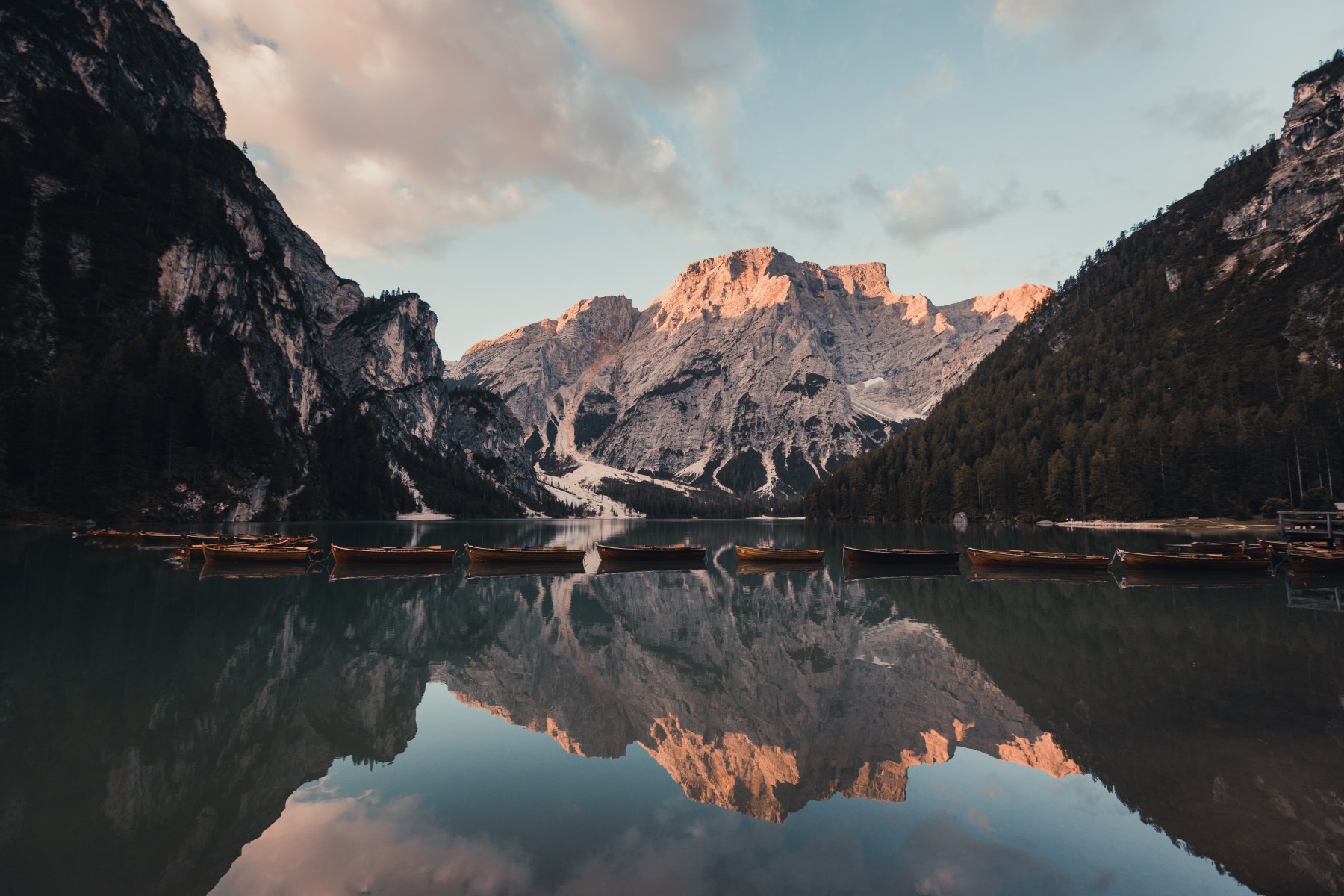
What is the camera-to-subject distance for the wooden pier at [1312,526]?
61.4 m

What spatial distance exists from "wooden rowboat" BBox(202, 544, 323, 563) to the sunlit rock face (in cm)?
3707

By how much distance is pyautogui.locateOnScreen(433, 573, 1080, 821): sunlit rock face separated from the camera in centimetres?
1612

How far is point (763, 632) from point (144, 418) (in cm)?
13306

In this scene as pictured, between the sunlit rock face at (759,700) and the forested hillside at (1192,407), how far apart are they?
421ft

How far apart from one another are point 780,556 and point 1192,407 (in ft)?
436

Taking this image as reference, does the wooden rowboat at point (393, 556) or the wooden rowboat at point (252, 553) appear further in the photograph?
the wooden rowboat at point (393, 556)

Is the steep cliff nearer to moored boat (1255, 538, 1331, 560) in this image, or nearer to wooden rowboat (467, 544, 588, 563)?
wooden rowboat (467, 544, 588, 563)

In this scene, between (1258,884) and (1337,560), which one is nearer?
(1258,884)

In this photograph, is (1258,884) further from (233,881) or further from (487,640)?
(487,640)

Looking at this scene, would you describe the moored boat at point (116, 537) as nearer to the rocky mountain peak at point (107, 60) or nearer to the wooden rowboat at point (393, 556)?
the wooden rowboat at point (393, 556)

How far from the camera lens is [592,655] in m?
29.1

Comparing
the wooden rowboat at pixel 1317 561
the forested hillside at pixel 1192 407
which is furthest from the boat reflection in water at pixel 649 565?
the forested hillside at pixel 1192 407

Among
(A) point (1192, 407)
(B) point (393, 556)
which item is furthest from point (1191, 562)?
(A) point (1192, 407)

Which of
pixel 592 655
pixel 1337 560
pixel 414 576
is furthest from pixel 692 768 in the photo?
pixel 1337 560
